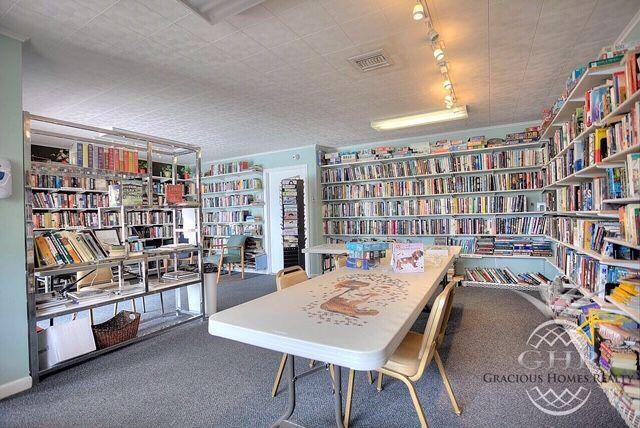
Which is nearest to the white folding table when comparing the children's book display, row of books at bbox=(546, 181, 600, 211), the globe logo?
the children's book display

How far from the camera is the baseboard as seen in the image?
2.19m

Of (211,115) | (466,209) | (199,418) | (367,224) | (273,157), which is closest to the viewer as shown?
(199,418)

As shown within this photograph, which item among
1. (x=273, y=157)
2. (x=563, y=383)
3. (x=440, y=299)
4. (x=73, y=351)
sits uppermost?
(x=273, y=157)

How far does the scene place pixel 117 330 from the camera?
295cm

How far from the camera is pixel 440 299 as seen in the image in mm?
1626

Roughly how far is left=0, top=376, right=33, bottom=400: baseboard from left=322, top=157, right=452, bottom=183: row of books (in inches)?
200

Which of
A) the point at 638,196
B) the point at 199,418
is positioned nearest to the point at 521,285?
the point at 638,196

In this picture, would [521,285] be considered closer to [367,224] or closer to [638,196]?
[367,224]

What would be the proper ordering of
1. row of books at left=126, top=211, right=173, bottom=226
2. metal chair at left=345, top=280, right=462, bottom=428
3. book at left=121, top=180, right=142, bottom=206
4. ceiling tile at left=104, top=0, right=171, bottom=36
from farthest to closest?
row of books at left=126, top=211, right=173, bottom=226 → book at left=121, top=180, right=142, bottom=206 → ceiling tile at left=104, top=0, right=171, bottom=36 → metal chair at left=345, top=280, right=462, bottom=428

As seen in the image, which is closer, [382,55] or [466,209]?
[382,55]

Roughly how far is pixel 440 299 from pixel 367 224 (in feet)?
14.9

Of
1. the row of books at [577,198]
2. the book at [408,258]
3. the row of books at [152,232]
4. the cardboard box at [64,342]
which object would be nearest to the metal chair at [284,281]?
the book at [408,258]

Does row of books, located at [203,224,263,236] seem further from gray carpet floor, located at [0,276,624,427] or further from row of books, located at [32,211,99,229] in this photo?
gray carpet floor, located at [0,276,624,427]

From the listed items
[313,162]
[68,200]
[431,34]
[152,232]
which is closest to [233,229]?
[152,232]
